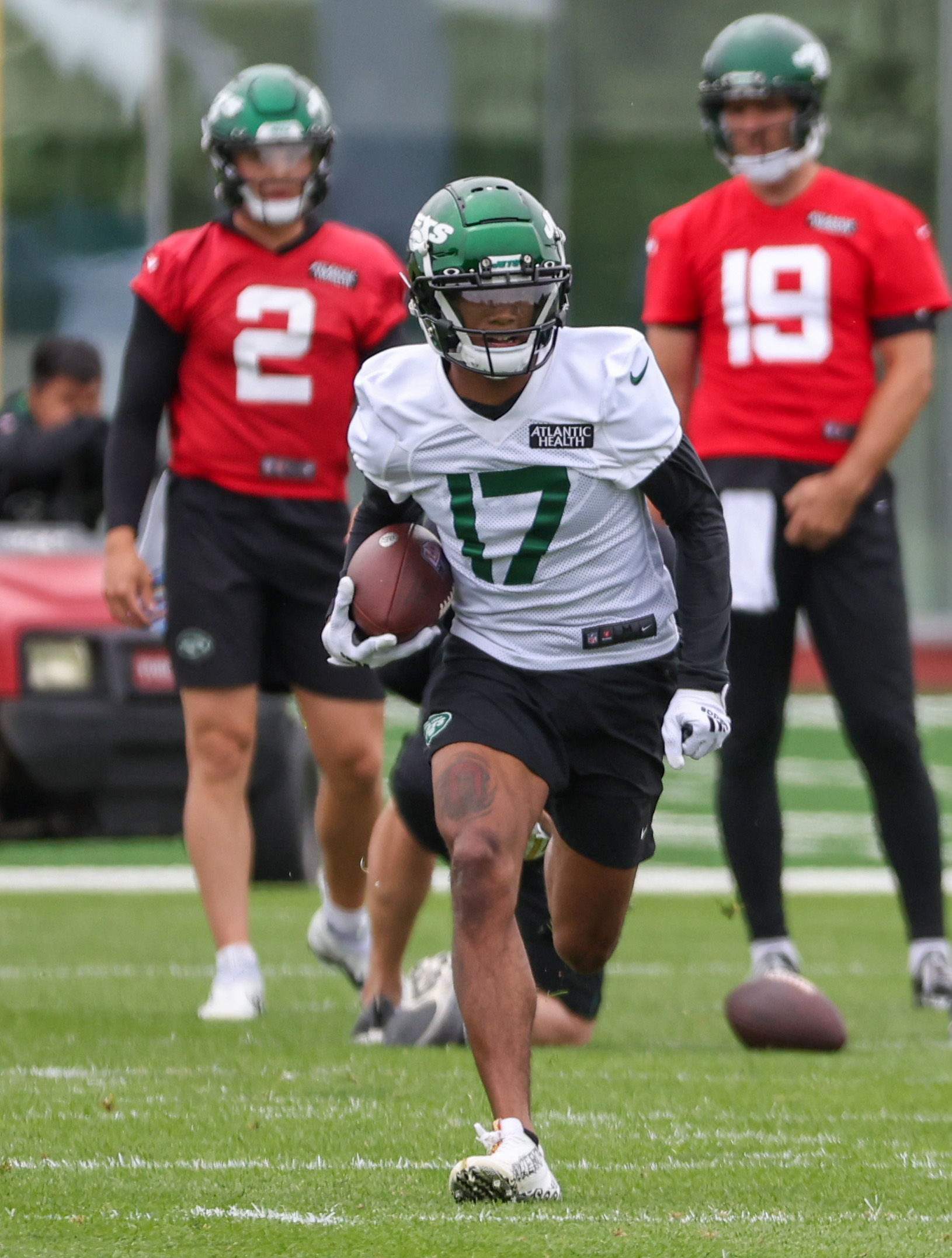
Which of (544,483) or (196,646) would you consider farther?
(196,646)

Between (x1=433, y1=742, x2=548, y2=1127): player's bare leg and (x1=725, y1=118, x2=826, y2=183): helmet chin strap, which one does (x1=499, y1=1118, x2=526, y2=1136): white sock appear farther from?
(x1=725, y1=118, x2=826, y2=183): helmet chin strap

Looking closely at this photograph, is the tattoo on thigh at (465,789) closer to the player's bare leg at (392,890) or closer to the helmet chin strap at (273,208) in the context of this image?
the player's bare leg at (392,890)

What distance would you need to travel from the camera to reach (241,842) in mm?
6000

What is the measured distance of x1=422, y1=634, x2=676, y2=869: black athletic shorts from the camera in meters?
4.20

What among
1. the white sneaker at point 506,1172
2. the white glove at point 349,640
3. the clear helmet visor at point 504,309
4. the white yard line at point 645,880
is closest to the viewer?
the white sneaker at point 506,1172

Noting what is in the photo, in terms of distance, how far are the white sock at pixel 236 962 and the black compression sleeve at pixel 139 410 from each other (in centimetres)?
106

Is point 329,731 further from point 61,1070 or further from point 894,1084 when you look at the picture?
point 894,1084

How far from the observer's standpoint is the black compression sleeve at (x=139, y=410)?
6.00m

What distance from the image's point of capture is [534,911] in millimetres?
5473

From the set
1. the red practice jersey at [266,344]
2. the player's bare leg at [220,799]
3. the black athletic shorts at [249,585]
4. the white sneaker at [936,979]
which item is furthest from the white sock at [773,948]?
the red practice jersey at [266,344]

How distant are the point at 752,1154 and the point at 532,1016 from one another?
0.55 metres

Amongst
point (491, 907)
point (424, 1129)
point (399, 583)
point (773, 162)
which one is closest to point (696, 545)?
point (399, 583)

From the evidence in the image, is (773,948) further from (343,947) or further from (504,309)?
(504,309)

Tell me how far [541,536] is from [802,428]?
1.90 meters
